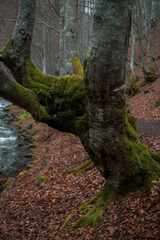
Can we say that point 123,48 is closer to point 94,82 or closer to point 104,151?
point 94,82

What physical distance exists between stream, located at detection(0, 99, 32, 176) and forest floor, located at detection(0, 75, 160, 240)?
1.00 m

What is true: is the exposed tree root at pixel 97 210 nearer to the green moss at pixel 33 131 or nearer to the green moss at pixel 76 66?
the green moss at pixel 76 66

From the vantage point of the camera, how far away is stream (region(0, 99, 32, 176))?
8.68 m

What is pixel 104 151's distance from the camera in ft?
8.86

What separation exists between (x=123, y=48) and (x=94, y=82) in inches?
21.4

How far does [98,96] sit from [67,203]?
3.20 m

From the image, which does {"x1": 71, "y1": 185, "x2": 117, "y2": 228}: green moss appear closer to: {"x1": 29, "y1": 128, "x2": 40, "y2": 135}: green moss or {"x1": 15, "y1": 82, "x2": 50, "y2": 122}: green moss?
{"x1": 15, "y1": 82, "x2": 50, "y2": 122}: green moss

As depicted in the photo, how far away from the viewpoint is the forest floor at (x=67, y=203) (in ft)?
8.48

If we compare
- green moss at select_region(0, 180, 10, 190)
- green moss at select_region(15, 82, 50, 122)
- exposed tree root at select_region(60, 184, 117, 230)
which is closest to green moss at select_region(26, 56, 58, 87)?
green moss at select_region(15, 82, 50, 122)

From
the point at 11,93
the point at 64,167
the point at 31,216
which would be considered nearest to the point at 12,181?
the point at 64,167

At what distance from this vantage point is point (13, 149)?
11.0 m

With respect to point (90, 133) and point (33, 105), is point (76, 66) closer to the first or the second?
point (33, 105)

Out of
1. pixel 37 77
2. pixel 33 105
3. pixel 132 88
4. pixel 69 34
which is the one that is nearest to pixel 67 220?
pixel 33 105

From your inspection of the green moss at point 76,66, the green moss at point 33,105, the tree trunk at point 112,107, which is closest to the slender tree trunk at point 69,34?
the green moss at point 76,66
